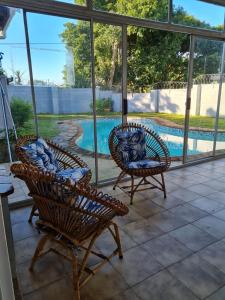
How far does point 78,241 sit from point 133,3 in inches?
115

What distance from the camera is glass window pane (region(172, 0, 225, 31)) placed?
338cm

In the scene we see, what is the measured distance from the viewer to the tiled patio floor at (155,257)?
1572 millimetres

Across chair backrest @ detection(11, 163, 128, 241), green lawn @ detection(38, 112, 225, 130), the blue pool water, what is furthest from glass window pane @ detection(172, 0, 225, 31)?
chair backrest @ detection(11, 163, 128, 241)

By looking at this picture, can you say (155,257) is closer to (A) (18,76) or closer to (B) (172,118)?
(A) (18,76)

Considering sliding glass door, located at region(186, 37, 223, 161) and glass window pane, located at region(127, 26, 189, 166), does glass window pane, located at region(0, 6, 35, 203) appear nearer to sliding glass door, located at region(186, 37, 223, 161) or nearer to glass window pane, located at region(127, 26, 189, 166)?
sliding glass door, located at region(186, 37, 223, 161)

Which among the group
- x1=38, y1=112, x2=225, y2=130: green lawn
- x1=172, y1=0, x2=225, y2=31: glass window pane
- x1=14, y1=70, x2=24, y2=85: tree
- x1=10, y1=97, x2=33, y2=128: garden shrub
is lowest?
x1=38, y1=112, x2=225, y2=130: green lawn

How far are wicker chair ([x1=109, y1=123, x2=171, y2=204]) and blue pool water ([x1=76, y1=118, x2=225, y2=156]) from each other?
0.74 ft

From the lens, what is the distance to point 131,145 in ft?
9.89

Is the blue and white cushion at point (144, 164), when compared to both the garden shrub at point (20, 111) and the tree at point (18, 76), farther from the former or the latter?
the tree at point (18, 76)

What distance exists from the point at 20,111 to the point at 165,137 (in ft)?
11.1

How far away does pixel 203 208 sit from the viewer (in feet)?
8.63

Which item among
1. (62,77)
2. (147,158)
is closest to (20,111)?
(62,77)

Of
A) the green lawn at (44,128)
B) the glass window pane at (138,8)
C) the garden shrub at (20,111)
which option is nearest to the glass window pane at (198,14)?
the glass window pane at (138,8)

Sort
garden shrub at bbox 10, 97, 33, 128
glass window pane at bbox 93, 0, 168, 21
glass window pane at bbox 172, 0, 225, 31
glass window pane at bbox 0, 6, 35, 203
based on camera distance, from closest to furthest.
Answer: glass window pane at bbox 0, 6, 35, 203 → garden shrub at bbox 10, 97, 33, 128 → glass window pane at bbox 93, 0, 168, 21 → glass window pane at bbox 172, 0, 225, 31
